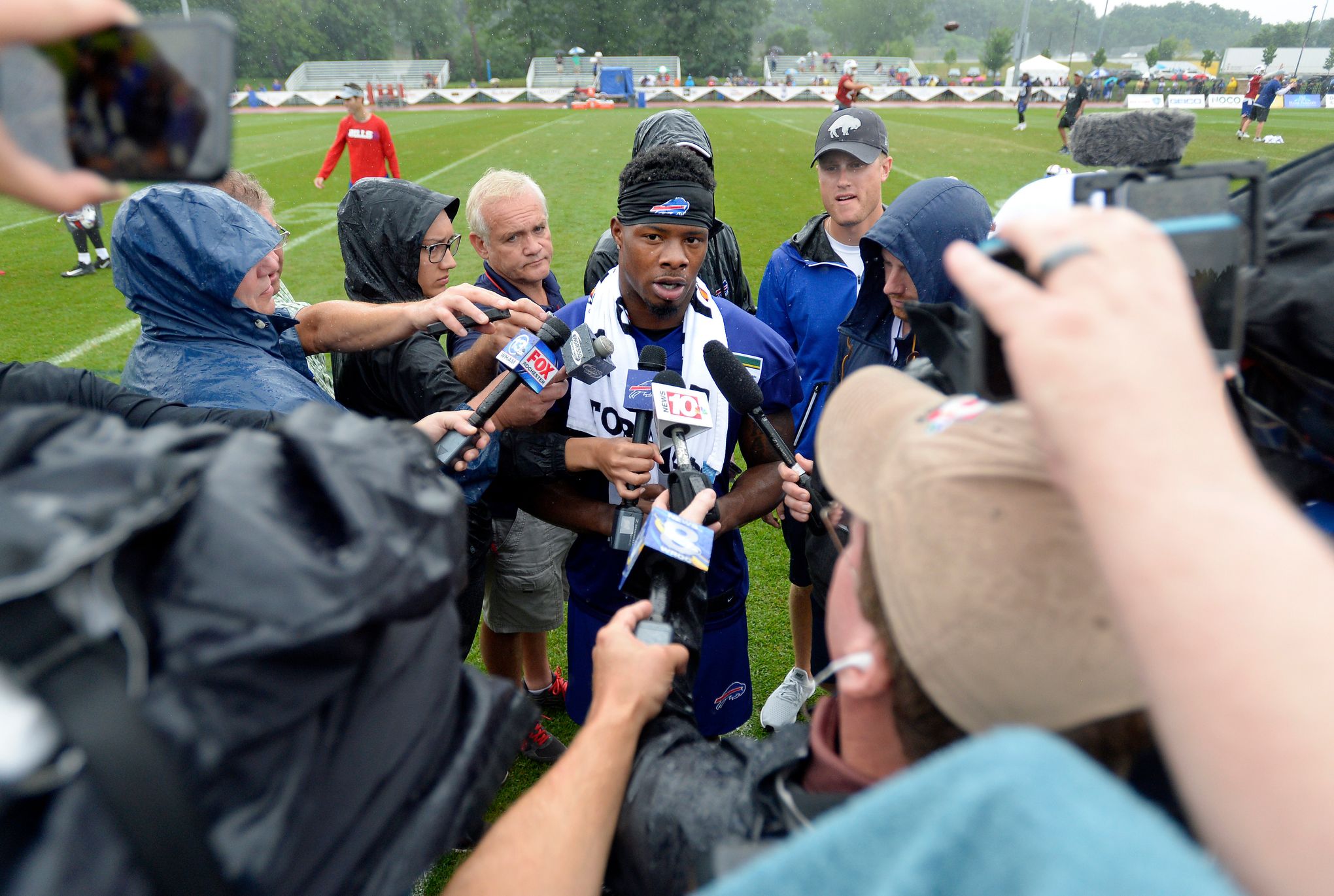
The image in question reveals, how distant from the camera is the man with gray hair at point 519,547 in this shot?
342cm

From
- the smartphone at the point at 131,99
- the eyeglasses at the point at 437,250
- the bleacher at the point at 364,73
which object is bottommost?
the eyeglasses at the point at 437,250

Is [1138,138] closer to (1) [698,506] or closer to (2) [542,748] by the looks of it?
(1) [698,506]

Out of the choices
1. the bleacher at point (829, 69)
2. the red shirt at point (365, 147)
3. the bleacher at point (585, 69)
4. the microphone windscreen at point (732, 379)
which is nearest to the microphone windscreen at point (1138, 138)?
the microphone windscreen at point (732, 379)

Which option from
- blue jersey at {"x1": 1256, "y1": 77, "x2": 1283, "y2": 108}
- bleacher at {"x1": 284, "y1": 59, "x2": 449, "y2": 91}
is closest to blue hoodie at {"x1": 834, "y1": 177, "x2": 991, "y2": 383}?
blue jersey at {"x1": 1256, "y1": 77, "x2": 1283, "y2": 108}

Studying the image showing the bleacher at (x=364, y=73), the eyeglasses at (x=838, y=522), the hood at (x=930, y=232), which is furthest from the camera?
the bleacher at (x=364, y=73)

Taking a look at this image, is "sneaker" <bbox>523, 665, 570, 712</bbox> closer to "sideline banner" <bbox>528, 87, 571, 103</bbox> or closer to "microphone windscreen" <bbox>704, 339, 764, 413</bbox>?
"microphone windscreen" <bbox>704, 339, 764, 413</bbox>

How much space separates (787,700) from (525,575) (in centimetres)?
135

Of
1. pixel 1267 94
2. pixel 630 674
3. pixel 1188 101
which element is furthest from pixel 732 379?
pixel 1188 101

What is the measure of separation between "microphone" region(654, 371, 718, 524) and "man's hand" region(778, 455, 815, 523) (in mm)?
360

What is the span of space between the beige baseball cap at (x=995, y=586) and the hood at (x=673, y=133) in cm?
412

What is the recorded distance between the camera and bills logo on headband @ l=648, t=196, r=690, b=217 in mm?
2908

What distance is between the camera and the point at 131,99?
3.05 feet

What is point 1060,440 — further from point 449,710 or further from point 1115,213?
point 449,710

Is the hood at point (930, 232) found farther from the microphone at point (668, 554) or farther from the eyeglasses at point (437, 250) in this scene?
the eyeglasses at point (437, 250)
